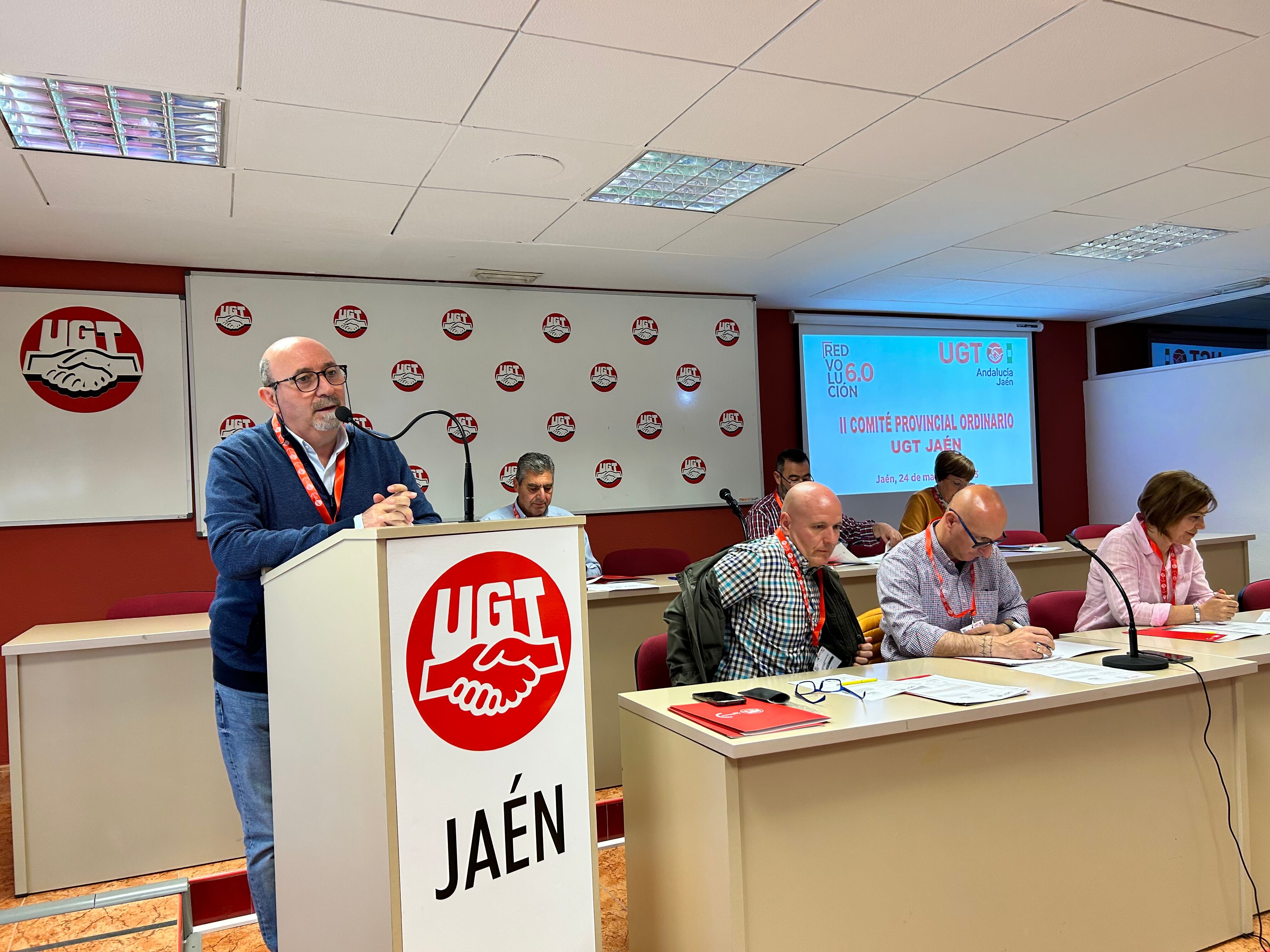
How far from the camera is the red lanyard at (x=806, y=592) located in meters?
2.51

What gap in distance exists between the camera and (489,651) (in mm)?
1265

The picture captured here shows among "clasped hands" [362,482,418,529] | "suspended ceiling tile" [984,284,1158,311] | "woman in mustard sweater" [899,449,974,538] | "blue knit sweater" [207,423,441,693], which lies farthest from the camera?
"suspended ceiling tile" [984,284,1158,311]

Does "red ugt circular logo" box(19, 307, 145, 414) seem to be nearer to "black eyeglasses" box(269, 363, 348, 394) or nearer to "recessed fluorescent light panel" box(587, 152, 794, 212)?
"recessed fluorescent light panel" box(587, 152, 794, 212)

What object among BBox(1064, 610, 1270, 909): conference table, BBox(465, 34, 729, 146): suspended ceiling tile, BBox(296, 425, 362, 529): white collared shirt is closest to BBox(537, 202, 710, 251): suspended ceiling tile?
BBox(465, 34, 729, 146): suspended ceiling tile

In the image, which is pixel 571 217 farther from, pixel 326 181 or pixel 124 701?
pixel 124 701

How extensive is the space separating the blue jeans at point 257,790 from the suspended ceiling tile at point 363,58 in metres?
1.73

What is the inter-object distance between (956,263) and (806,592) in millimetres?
3593

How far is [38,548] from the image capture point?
14.9 ft

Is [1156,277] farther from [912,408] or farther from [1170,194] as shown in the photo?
[1170,194]

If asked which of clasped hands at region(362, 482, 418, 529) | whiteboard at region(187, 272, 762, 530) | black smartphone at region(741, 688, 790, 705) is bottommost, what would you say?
black smartphone at region(741, 688, 790, 705)

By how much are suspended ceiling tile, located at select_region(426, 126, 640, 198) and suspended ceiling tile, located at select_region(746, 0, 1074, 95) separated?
824mm

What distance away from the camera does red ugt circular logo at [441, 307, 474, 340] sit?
5.32 metres

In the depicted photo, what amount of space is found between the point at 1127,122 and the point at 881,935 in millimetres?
2985

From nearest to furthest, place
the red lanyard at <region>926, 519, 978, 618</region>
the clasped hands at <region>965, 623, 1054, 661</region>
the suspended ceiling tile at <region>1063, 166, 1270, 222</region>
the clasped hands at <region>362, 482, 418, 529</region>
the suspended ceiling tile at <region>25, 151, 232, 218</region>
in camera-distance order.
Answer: the clasped hands at <region>362, 482, 418, 529</region> → the clasped hands at <region>965, 623, 1054, 661</region> → the red lanyard at <region>926, 519, 978, 618</region> → the suspended ceiling tile at <region>25, 151, 232, 218</region> → the suspended ceiling tile at <region>1063, 166, 1270, 222</region>
